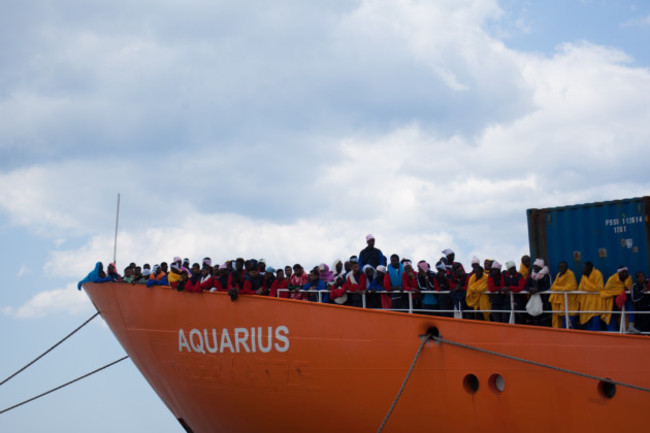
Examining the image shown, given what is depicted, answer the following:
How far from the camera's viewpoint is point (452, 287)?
11922mm

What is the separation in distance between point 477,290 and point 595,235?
8.02ft

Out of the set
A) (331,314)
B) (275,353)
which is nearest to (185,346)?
(275,353)

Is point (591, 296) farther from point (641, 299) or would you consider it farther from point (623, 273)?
point (641, 299)

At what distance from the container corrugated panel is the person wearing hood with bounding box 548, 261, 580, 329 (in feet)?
4.09

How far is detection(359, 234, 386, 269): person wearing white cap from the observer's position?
45.3ft

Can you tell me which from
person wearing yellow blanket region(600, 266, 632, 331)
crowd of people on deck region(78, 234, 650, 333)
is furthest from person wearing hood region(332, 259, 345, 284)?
person wearing yellow blanket region(600, 266, 632, 331)

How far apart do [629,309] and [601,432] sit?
6.29 ft

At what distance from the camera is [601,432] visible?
10.4m

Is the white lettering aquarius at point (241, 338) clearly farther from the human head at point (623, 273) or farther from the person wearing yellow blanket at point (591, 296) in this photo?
the human head at point (623, 273)

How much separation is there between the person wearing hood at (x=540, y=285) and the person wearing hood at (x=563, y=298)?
15 centimetres

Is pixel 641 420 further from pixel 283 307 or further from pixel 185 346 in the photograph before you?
pixel 185 346

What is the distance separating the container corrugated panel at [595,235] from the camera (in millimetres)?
11945

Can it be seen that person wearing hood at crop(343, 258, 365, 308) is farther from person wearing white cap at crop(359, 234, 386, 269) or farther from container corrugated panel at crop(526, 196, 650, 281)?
container corrugated panel at crop(526, 196, 650, 281)

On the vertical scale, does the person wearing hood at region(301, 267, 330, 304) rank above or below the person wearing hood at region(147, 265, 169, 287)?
below
